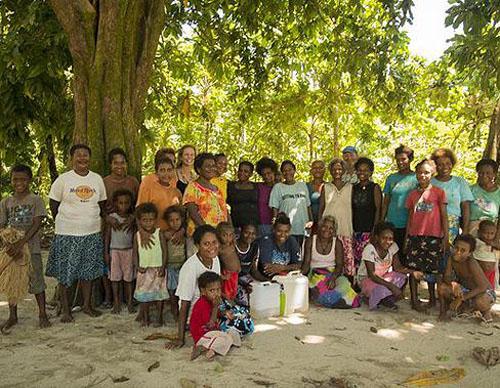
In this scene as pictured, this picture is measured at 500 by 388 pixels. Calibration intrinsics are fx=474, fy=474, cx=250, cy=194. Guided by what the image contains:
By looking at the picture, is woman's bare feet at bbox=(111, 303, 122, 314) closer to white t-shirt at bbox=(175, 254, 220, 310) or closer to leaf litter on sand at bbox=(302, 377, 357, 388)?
white t-shirt at bbox=(175, 254, 220, 310)

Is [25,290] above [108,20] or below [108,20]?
below

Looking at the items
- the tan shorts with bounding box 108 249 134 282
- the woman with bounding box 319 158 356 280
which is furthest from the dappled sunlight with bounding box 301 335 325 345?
the tan shorts with bounding box 108 249 134 282

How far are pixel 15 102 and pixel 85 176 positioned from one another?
2772 millimetres

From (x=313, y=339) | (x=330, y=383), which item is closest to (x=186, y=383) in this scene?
(x=330, y=383)

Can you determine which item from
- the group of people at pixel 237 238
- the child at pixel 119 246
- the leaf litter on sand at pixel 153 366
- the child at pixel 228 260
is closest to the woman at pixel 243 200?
the group of people at pixel 237 238

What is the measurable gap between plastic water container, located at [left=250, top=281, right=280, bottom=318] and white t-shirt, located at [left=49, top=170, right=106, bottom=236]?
1640 mm

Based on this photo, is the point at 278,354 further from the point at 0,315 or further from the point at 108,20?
the point at 108,20

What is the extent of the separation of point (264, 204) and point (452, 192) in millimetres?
2038

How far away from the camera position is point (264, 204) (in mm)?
5566

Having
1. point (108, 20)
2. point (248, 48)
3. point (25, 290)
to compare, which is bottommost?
point (25, 290)

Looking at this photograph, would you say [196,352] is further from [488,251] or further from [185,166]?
[488,251]

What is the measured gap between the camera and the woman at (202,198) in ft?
14.3

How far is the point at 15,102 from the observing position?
251 inches

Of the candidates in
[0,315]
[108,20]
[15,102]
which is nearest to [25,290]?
[0,315]
